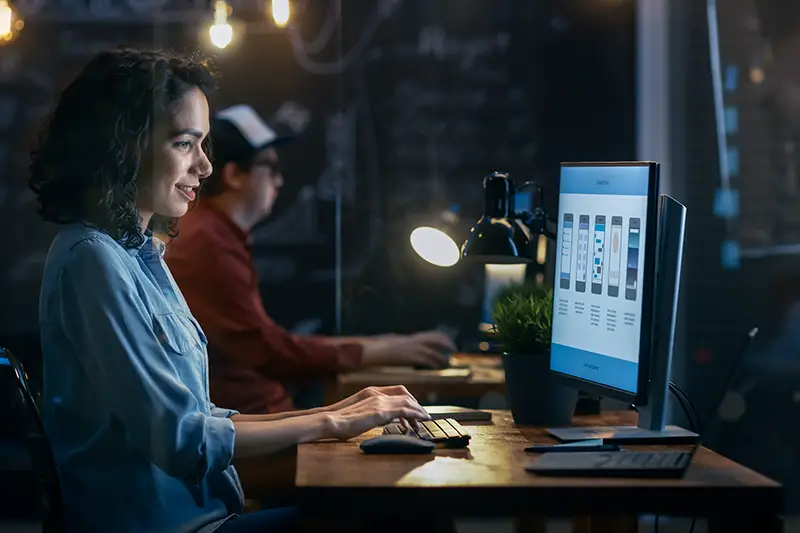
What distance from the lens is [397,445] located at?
1.80 m

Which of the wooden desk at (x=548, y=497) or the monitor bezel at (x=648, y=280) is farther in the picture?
the monitor bezel at (x=648, y=280)

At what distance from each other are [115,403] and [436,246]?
1.89 metres

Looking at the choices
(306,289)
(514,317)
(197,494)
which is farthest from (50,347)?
(306,289)

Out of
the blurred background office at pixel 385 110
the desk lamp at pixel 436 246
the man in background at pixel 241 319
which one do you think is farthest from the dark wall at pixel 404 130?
the desk lamp at pixel 436 246

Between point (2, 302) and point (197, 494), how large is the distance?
9.01 ft

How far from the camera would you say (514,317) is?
2.17 m

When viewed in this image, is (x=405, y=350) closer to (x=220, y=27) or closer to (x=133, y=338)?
(x=220, y=27)

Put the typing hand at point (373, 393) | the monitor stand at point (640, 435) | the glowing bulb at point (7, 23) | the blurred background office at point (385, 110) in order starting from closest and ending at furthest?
the monitor stand at point (640, 435) → the typing hand at point (373, 393) → the glowing bulb at point (7, 23) → the blurred background office at point (385, 110)

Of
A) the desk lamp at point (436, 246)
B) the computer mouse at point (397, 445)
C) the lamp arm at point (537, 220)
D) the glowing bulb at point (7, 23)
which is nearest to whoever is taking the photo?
the computer mouse at point (397, 445)

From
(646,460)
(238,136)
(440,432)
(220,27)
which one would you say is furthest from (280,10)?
(646,460)

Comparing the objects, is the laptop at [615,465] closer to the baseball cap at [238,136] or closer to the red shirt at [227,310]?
the red shirt at [227,310]

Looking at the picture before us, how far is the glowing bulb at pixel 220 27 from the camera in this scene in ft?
13.7

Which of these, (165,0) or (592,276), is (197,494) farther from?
(165,0)

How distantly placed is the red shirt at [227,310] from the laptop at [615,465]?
5.88ft
